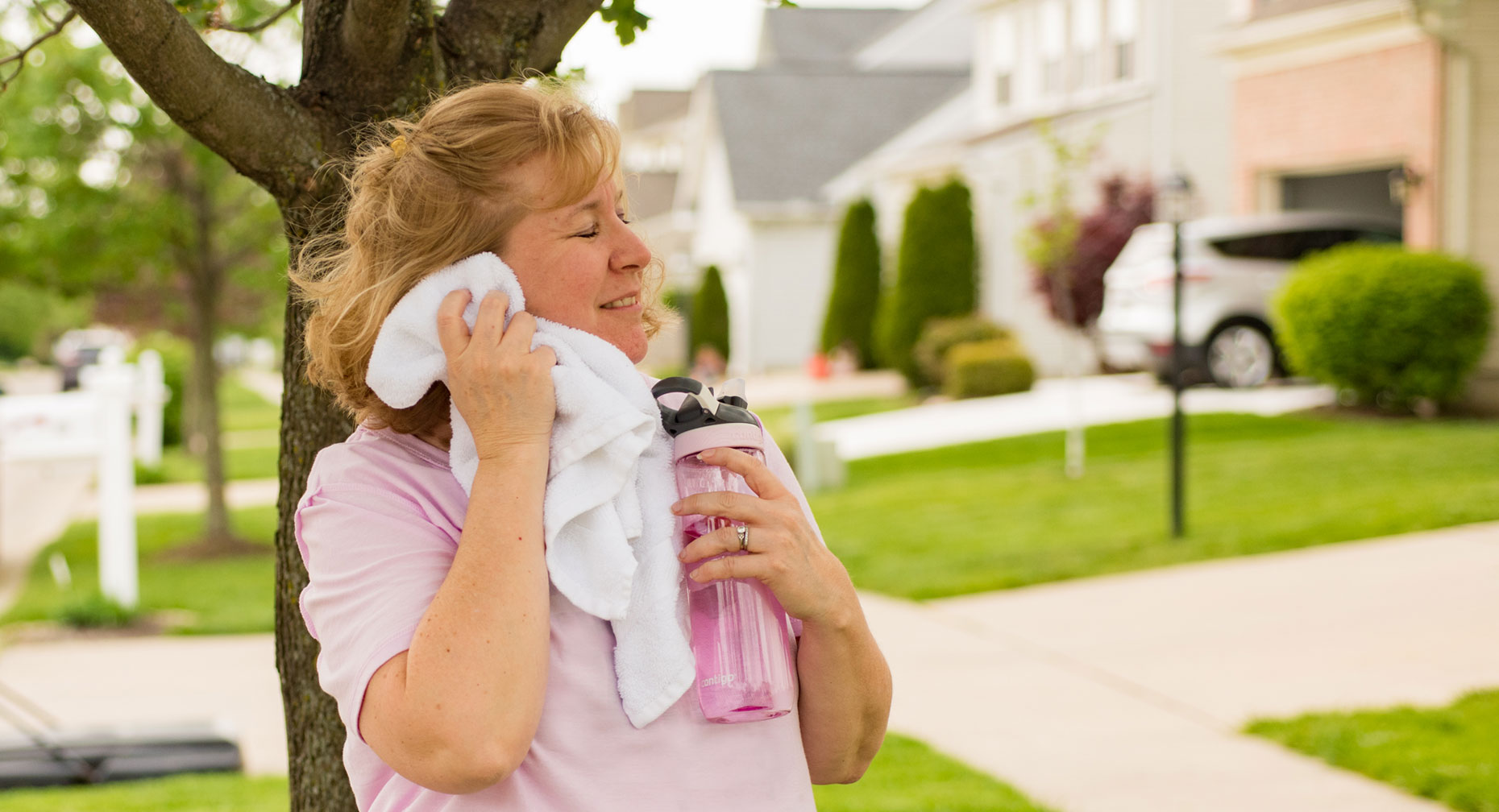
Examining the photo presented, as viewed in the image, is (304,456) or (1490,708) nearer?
(304,456)

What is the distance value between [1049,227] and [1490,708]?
12.4 metres

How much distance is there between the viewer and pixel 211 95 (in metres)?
2.47

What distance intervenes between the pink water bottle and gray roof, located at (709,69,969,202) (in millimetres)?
32055

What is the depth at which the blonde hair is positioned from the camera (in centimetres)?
184

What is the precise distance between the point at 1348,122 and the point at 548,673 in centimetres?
1535

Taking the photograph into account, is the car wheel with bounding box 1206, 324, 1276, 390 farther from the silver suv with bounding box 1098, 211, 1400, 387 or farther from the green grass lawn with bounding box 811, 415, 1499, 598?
the green grass lawn with bounding box 811, 415, 1499, 598

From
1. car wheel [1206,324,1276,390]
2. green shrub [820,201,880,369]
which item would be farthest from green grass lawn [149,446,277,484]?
car wheel [1206,324,1276,390]

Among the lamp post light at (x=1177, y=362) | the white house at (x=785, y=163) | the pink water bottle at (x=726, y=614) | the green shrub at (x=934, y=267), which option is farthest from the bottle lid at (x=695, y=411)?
the white house at (x=785, y=163)

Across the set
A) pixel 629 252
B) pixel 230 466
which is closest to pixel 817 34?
pixel 230 466

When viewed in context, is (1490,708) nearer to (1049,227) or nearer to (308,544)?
(308,544)

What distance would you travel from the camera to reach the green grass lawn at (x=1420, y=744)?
4.47 m

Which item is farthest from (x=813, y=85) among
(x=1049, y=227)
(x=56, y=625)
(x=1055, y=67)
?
(x=56, y=625)

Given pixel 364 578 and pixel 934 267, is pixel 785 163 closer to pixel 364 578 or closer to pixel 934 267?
pixel 934 267

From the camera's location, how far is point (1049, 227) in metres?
17.2
